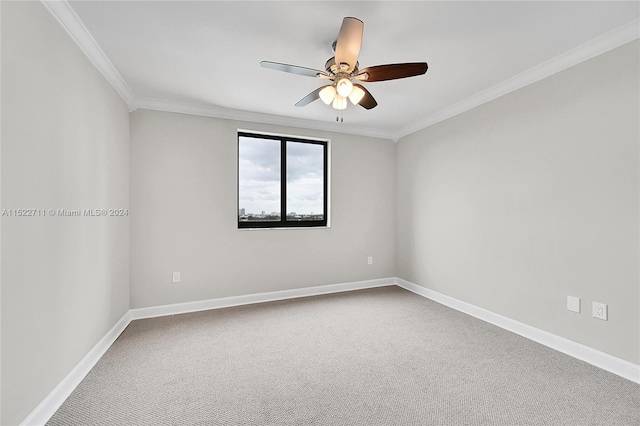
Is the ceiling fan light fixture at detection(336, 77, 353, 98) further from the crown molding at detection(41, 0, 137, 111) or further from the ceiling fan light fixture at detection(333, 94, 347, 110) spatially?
the crown molding at detection(41, 0, 137, 111)

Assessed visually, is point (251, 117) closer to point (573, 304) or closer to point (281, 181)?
point (281, 181)

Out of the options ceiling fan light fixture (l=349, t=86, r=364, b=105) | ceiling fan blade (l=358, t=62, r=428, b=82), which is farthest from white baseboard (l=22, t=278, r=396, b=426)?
ceiling fan blade (l=358, t=62, r=428, b=82)

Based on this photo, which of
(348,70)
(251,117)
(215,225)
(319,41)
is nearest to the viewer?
(348,70)

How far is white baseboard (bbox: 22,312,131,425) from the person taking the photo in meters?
1.62

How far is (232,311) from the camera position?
11.5ft

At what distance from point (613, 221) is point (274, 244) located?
3299mm

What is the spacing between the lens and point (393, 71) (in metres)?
2.01

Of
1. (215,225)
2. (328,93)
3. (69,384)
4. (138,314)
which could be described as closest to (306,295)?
(215,225)

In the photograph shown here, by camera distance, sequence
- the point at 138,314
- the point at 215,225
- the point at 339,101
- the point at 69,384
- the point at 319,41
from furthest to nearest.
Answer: the point at 215,225
the point at 138,314
the point at 339,101
the point at 319,41
the point at 69,384

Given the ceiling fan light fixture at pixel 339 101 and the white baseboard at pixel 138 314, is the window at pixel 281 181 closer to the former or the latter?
the white baseboard at pixel 138 314

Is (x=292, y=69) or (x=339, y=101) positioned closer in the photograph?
(x=292, y=69)

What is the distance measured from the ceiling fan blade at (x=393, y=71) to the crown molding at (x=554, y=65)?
1.40m

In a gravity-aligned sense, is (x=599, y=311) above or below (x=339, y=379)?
above

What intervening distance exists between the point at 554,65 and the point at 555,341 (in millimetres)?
2350
